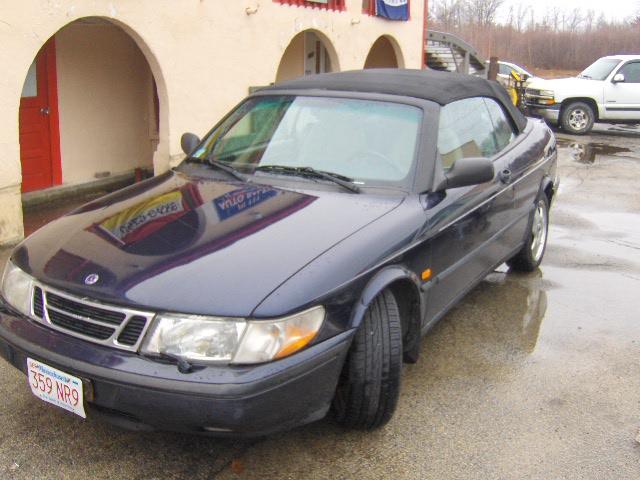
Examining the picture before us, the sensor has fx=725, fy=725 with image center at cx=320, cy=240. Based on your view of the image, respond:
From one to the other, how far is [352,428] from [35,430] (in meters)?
1.46

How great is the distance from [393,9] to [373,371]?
11631 millimetres

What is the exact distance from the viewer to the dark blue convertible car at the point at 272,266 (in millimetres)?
2705

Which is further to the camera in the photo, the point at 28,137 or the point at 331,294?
the point at 28,137

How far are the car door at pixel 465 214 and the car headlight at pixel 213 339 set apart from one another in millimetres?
1284

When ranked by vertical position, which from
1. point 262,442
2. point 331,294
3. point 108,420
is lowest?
point 262,442

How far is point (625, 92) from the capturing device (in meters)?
15.9

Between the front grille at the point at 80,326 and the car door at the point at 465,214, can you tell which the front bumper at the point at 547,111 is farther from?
the front grille at the point at 80,326

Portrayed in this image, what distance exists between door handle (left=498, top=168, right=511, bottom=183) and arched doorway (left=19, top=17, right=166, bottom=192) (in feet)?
14.9

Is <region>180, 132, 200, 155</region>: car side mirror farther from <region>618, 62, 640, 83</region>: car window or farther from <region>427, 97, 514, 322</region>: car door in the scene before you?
<region>618, 62, 640, 83</region>: car window

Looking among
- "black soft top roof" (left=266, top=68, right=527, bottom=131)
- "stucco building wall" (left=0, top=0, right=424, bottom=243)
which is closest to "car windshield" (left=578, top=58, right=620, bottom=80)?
"stucco building wall" (left=0, top=0, right=424, bottom=243)

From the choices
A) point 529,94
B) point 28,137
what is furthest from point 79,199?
point 529,94

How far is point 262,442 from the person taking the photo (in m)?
3.31

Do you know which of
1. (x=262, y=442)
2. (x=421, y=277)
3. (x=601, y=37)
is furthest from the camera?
(x=601, y=37)

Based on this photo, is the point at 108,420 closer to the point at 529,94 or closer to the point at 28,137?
the point at 28,137
